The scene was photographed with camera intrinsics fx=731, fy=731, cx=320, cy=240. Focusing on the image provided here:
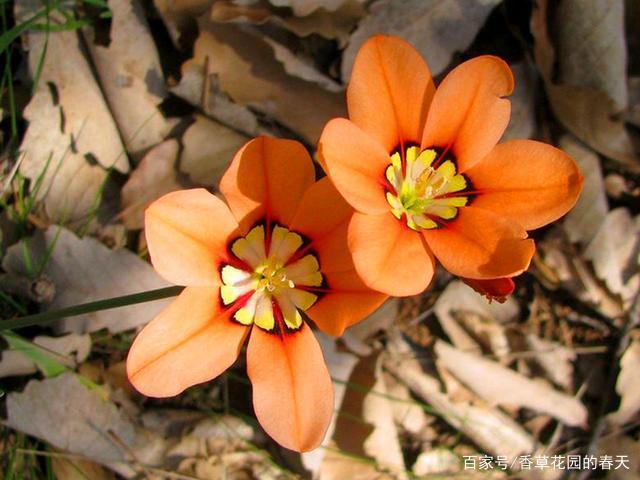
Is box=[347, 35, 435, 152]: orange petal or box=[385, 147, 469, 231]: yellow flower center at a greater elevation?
box=[347, 35, 435, 152]: orange petal

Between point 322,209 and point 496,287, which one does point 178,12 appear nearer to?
point 322,209

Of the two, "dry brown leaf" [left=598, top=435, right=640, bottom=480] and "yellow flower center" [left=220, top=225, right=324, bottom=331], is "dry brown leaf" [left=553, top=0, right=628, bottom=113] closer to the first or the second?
"dry brown leaf" [left=598, top=435, right=640, bottom=480]

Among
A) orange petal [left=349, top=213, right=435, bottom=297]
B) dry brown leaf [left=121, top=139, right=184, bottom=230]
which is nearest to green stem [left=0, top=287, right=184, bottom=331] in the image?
orange petal [left=349, top=213, right=435, bottom=297]

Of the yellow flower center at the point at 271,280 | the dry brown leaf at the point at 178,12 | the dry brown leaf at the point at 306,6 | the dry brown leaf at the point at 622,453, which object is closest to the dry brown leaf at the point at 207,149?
the dry brown leaf at the point at 178,12

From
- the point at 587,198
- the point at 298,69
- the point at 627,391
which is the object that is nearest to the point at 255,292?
the point at 298,69

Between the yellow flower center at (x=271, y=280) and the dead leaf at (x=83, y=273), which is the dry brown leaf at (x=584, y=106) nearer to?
the yellow flower center at (x=271, y=280)

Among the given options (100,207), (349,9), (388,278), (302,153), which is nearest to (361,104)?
(302,153)

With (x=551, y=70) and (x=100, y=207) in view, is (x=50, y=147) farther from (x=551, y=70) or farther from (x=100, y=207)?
(x=551, y=70)
